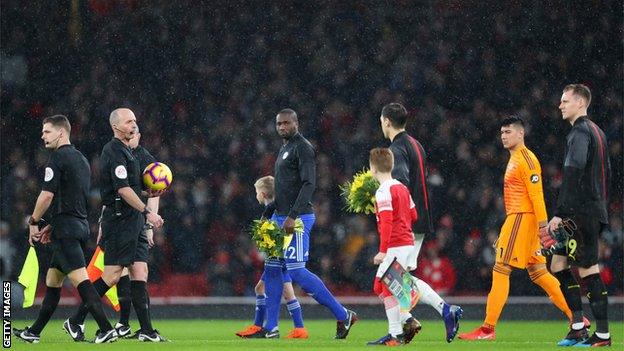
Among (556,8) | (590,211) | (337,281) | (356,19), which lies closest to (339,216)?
(337,281)

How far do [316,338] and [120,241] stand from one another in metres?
2.53

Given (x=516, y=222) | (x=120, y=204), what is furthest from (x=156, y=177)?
(x=516, y=222)

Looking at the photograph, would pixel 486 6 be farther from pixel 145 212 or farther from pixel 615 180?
pixel 145 212

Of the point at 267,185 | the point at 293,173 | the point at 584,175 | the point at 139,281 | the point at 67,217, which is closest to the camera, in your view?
the point at 584,175

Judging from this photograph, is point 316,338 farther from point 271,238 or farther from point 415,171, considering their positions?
point 415,171

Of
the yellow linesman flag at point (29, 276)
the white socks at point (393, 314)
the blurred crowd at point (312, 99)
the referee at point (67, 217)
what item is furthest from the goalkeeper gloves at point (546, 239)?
the blurred crowd at point (312, 99)

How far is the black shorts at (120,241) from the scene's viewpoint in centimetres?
1202

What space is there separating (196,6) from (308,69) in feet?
8.35

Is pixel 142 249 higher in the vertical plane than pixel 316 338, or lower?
higher

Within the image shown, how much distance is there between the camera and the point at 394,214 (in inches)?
435

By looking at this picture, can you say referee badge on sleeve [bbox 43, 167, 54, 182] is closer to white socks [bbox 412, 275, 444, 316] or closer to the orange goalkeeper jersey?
white socks [bbox 412, 275, 444, 316]

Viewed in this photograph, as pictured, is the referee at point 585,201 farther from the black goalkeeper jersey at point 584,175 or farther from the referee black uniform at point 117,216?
the referee black uniform at point 117,216

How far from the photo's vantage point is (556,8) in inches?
896

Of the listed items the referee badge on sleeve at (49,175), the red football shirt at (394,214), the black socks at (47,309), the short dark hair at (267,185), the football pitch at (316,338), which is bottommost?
the football pitch at (316,338)
